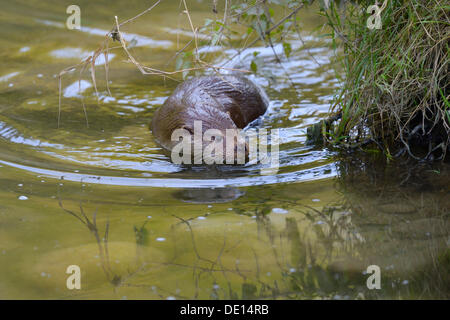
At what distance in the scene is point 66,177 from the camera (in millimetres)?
3336

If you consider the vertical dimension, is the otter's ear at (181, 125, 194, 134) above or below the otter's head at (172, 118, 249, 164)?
above

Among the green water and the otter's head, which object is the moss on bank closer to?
the green water

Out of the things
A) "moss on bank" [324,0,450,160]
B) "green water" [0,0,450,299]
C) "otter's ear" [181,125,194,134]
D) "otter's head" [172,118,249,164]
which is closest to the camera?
"green water" [0,0,450,299]

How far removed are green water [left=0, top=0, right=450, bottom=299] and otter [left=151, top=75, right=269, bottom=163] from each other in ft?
0.39

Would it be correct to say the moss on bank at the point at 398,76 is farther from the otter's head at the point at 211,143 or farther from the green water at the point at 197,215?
the otter's head at the point at 211,143

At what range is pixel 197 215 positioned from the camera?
2.84m

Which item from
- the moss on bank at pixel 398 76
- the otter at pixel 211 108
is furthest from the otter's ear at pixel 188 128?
the moss on bank at pixel 398 76

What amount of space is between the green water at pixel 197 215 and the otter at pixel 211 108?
0.39ft

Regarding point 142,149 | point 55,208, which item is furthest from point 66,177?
point 142,149

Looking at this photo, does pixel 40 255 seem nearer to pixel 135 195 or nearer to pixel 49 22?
pixel 135 195

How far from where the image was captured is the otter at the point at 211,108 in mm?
4109

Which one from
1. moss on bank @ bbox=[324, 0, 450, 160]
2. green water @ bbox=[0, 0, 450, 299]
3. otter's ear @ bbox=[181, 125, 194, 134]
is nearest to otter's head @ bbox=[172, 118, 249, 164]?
otter's ear @ bbox=[181, 125, 194, 134]

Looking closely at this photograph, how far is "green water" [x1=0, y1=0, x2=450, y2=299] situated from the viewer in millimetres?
2238

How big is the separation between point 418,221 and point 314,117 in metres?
1.86
